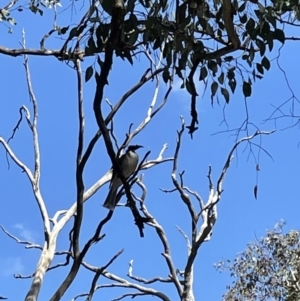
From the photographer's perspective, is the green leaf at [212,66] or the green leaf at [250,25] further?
the green leaf at [212,66]

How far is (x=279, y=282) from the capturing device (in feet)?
34.7

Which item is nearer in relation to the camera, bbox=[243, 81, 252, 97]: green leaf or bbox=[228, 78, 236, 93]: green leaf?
bbox=[243, 81, 252, 97]: green leaf

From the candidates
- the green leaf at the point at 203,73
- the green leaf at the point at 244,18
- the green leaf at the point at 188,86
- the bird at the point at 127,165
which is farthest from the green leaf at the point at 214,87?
the bird at the point at 127,165

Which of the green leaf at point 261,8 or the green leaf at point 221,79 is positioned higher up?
the green leaf at point 221,79

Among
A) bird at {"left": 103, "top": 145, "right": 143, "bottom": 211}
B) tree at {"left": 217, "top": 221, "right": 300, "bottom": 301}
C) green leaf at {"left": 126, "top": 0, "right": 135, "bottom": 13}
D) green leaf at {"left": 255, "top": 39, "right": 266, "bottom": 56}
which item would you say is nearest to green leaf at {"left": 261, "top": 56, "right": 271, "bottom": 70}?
green leaf at {"left": 255, "top": 39, "right": 266, "bottom": 56}

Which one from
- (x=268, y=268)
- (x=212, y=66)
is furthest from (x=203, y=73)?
(x=268, y=268)

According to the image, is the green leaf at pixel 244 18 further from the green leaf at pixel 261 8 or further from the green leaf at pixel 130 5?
the green leaf at pixel 130 5

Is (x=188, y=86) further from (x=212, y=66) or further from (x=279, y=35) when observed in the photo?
(x=279, y=35)

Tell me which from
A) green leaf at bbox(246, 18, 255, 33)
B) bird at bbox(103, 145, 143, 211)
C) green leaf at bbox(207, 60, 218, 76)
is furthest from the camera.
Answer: bird at bbox(103, 145, 143, 211)

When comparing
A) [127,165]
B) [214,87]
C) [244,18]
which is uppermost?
[127,165]

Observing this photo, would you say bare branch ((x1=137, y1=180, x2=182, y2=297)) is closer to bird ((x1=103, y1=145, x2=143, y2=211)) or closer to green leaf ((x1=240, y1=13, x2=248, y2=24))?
bird ((x1=103, y1=145, x2=143, y2=211))

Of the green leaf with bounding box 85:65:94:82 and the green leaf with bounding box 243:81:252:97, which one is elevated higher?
the green leaf with bounding box 85:65:94:82

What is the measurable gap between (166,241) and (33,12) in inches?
97.6

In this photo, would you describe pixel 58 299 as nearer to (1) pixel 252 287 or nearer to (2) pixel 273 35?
(2) pixel 273 35
